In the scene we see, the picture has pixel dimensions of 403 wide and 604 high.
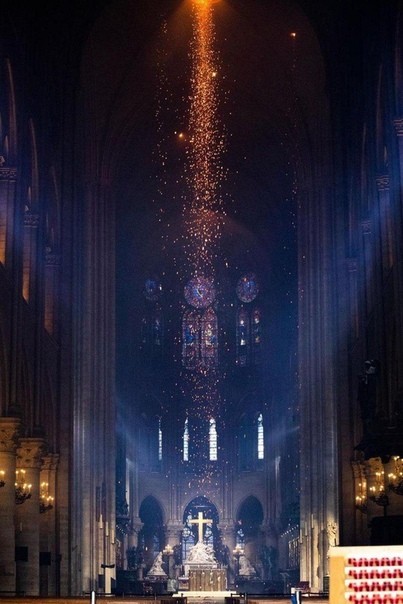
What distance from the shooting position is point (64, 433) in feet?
121

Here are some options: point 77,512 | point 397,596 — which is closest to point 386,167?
point 77,512

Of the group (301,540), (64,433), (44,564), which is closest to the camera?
(44,564)

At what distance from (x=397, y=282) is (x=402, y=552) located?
21.6 metres

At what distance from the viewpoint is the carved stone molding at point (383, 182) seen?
3072 cm

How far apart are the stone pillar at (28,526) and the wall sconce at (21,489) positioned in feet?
0.45

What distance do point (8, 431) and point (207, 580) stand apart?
12458 mm

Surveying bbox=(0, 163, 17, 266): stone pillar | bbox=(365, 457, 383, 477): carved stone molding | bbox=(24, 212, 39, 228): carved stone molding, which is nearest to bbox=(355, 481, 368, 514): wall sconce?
bbox=(365, 457, 383, 477): carved stone molding

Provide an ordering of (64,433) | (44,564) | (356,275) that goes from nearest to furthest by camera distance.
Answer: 1. (44,564)
2. (64,433)
3. (356,275)

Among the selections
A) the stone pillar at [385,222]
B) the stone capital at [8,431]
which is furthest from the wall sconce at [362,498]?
the stone capital at [8,431]

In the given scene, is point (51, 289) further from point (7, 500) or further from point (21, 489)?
point (7, 500)

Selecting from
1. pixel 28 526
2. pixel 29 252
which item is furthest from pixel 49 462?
pixel 29 252

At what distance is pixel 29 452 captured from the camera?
3127cm

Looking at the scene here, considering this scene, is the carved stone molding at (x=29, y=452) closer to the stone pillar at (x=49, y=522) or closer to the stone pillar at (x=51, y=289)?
the stone pillar at (x=49, y=522)

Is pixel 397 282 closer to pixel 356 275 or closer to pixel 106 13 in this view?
pixel 356 275
